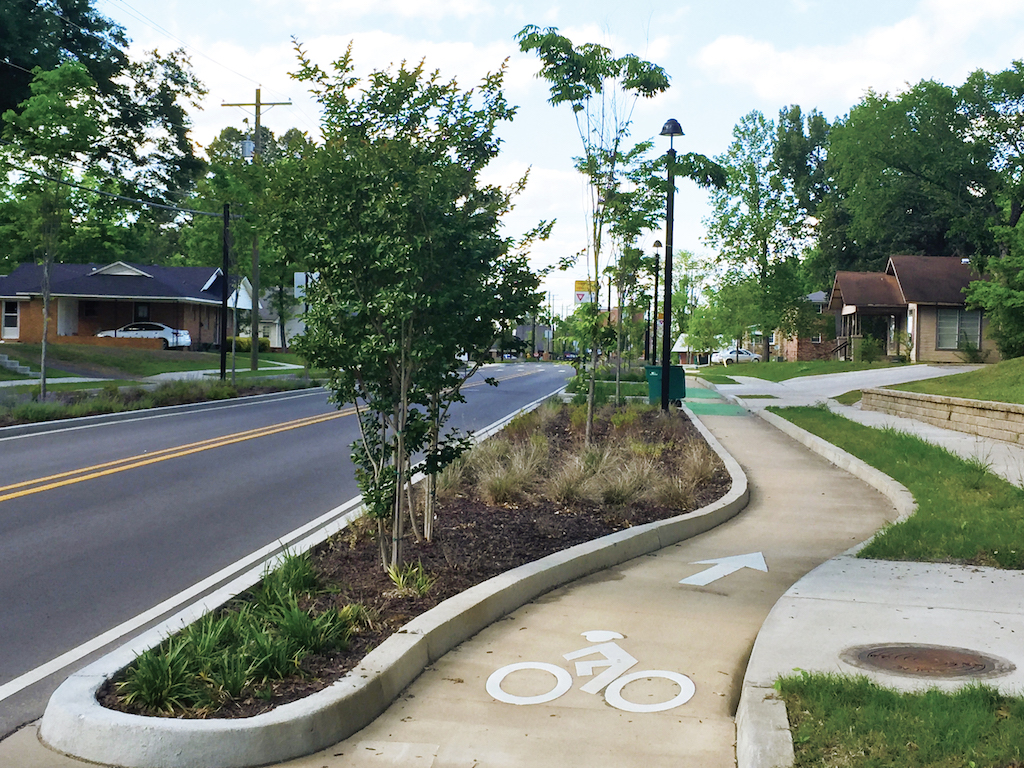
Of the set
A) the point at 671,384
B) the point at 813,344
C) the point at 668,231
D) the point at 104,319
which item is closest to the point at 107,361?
the point at 104,319

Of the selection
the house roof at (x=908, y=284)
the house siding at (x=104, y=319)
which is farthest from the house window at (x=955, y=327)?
the house siding at (x=104, y=319)

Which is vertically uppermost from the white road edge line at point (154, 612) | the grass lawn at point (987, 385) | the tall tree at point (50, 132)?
the tall tree at point (50, 132)

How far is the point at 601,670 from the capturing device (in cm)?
538

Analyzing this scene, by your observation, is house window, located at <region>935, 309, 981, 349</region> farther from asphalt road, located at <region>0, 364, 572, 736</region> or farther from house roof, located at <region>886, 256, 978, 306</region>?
asphalt road, located at <region>0, 364, 572, 736</region>

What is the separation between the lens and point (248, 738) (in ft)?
13.6

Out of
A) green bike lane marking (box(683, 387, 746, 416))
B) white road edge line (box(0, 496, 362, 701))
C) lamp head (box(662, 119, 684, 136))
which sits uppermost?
lamp head (box(662, 119, 684, 136))

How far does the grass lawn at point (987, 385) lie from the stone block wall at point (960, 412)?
0.98 metres

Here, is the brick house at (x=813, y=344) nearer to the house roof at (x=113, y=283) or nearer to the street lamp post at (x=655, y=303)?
the street lamp post at (x=655, y=303)

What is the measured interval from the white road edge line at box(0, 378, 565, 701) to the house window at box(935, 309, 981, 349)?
4237cm

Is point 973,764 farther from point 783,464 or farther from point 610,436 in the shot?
point 610,436

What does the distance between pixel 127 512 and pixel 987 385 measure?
19361 mm

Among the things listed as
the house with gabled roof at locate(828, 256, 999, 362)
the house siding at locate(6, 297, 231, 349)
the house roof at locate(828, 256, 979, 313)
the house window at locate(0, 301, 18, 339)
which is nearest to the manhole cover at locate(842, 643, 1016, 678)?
the house with gabled roof at locate(828, 256, 999, 362)

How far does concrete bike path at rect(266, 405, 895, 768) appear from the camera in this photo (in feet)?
14.2

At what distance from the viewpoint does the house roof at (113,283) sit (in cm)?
5091
